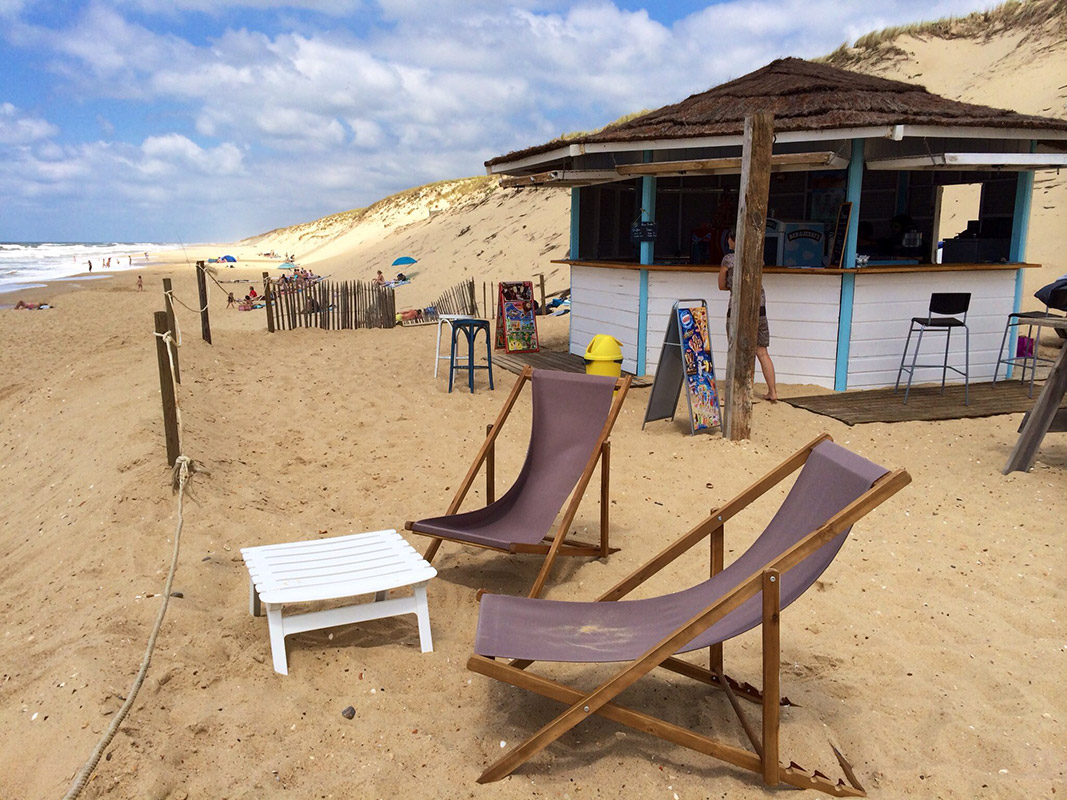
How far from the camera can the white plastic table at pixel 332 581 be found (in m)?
3.11

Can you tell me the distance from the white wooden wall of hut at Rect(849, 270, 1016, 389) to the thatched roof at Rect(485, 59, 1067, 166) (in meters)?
1.56

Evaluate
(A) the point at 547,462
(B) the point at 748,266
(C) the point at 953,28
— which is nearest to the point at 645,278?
(B) the point at 748,266

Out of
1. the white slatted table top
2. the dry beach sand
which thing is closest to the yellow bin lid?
the dry beach sand

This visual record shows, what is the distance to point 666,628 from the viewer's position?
279 centimetres

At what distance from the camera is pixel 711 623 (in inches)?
94.3

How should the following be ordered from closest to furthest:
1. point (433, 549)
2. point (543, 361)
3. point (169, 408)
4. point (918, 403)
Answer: point (433, 549) → point (169, 408) → point (918, 403) → point (543, 361)

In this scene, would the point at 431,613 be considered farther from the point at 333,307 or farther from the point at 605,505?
the point at 333,307

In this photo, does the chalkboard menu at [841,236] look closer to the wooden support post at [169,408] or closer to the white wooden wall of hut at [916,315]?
the white wooden wall of hut at [916,315]

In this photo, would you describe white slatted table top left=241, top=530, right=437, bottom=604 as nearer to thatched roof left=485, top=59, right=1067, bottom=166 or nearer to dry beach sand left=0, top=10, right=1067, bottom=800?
dry beach sand left=0, top=10, right=1067, bottom=800

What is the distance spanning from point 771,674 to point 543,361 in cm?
786

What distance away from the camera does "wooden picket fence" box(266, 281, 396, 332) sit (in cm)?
Result: 1230

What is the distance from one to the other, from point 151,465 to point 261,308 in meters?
16.6

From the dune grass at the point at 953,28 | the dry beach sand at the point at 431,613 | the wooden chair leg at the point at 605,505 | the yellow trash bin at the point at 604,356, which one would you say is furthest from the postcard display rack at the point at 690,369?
the dune grass at the point at 953,28

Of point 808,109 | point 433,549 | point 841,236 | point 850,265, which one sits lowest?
point 433,549
